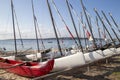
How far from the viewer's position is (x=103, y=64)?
15.2 metres

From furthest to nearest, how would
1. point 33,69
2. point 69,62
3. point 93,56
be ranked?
point 93,56 → point 69,62 → point 33,69

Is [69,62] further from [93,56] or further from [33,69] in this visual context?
[93,56]

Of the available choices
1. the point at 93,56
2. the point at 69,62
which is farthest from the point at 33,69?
the point at 93,56

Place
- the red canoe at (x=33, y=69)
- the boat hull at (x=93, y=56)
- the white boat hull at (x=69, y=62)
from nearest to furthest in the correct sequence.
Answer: the red canoe at (x=33, y=69), the white boat hull at (x=69, y=62), the boat hull at (x=93, y=56)

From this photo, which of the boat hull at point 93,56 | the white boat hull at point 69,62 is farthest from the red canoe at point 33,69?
the boat hull at point 93,56

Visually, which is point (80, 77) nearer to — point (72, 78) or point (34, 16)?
point (72, 78)

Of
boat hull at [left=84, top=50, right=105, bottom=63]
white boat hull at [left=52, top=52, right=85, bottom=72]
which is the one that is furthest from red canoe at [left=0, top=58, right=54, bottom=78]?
boat hull at [left=84, top=50, right=105, bottom=63]

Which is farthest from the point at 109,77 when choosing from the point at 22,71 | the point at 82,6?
the point at 82,6

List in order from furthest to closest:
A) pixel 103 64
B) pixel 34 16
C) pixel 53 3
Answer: pixel 34 16, pixel 53 3, pixel 103 64

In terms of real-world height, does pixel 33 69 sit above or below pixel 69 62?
below

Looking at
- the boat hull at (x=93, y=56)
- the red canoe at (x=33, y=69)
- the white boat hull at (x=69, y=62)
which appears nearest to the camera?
the red canoe at (x=33, y=69)

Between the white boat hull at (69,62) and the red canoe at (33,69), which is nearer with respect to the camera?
the red canoe at (33,69)

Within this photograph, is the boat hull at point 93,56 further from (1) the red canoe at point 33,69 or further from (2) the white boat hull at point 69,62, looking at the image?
(1) the red canoe at point 33,69

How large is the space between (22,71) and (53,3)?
7.58m
